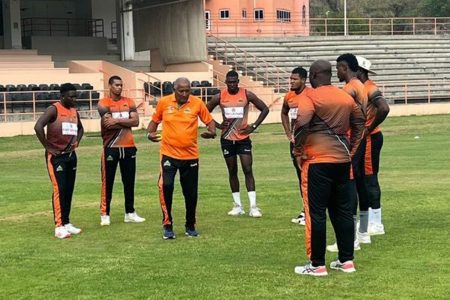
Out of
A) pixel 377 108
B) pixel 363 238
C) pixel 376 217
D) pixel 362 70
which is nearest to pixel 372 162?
pixel 377 108

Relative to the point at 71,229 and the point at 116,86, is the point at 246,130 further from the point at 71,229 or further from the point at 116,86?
the point at 71,229

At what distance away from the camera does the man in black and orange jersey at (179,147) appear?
10000 mm

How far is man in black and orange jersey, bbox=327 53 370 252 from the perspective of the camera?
848 centimetres

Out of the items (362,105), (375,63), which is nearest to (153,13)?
(375,63)

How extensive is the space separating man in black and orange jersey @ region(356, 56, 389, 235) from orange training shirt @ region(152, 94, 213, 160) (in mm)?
2214

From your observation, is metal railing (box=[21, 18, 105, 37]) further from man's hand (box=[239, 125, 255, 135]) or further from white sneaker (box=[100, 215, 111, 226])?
white sneaker (box=[100, 215, 111, 226])

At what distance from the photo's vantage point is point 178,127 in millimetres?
10000

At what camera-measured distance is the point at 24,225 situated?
11.4m

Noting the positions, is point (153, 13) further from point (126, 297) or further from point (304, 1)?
point (126, 297)

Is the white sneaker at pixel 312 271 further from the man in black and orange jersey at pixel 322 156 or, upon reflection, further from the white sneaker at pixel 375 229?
the white sneaker at pixel 375 229

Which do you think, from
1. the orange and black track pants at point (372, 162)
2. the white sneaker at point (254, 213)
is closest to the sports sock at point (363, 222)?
the orange and black track pants at point (372, 162)

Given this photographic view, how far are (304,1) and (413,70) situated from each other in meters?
27.2

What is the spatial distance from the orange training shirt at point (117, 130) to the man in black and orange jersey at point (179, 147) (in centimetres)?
126

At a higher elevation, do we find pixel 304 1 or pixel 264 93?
pixel 304 1
